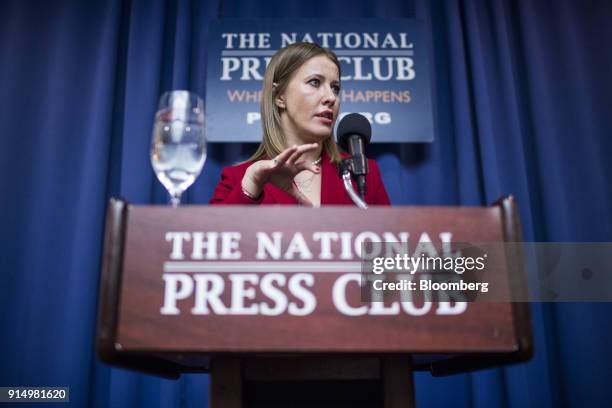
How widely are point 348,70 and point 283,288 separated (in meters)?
1.47

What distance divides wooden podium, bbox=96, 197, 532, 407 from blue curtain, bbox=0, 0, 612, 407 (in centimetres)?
115

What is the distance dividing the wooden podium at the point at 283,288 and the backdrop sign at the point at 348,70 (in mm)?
1255

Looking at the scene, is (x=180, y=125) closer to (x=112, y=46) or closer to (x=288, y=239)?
(x=288, y=239)

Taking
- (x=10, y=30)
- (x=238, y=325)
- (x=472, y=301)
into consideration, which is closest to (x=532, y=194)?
(x=472, y=301)

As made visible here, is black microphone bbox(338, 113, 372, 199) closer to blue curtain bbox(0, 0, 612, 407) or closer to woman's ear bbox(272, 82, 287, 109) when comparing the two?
woman's ear bbox(272, 82, 287, 109)

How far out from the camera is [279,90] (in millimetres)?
1351

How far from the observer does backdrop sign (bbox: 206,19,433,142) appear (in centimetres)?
182

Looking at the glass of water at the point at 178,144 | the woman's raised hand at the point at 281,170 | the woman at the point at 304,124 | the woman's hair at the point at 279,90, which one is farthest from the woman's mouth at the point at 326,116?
the glass of water at the point at 178,144

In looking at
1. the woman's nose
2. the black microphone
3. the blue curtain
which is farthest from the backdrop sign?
the black microphone

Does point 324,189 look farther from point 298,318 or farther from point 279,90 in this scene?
point 298,318

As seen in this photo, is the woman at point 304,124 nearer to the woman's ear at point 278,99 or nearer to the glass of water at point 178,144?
the woman's ear at point 278,99

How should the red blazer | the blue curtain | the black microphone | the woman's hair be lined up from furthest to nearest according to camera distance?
1. the blue curtain
2. the woman's hair
3. the red blazer
4. the black microphone

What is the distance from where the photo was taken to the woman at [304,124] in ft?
4.03

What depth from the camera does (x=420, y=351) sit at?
A: 21.0 inches
